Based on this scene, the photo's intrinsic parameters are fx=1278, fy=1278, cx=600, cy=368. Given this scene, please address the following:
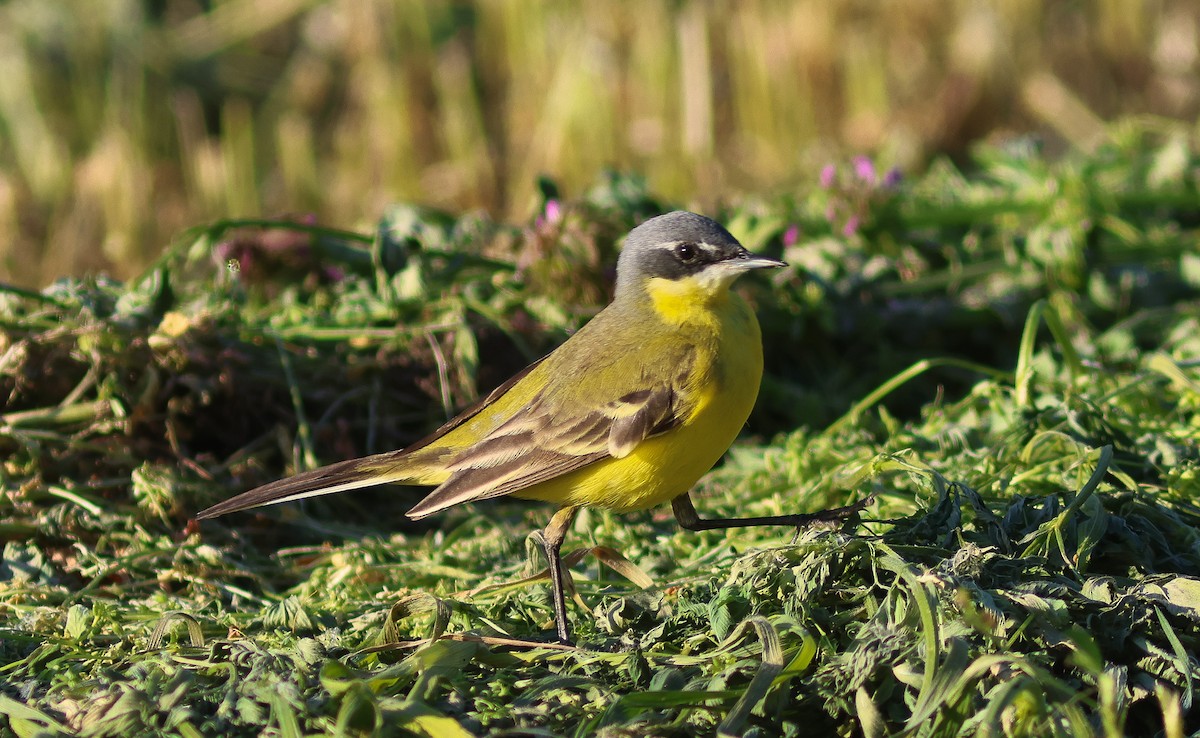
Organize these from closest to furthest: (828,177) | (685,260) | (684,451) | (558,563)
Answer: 1. (558,563)
2. (684,451)
3. (685,260)
4. (828,177)

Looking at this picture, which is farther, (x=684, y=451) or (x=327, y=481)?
(x=327, y=481)

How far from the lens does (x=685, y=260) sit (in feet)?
15.2

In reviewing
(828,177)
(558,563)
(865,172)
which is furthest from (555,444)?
(865,172)

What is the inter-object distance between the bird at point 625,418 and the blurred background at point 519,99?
212 inches

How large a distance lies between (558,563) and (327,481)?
86 centimetres

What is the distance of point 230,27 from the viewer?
1209cm

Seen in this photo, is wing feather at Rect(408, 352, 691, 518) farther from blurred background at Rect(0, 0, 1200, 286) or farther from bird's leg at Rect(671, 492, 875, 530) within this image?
blurred background at Rect(0, 0, 1200, 286)

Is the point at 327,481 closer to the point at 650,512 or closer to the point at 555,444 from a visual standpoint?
the point at 555,444

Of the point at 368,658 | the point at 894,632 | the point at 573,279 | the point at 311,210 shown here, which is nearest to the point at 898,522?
the point at 894,632

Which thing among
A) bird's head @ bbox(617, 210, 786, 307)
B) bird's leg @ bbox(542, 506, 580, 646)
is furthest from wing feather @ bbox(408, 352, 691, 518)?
bird's head @ bbox(617, 210, 786, 307)

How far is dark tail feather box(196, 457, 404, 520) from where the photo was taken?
4.25m

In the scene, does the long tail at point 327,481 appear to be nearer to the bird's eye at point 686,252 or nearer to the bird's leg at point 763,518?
the bird's leg at point 763,518

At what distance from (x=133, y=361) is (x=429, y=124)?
6415mm

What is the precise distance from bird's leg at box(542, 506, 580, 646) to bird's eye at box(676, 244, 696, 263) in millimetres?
998
